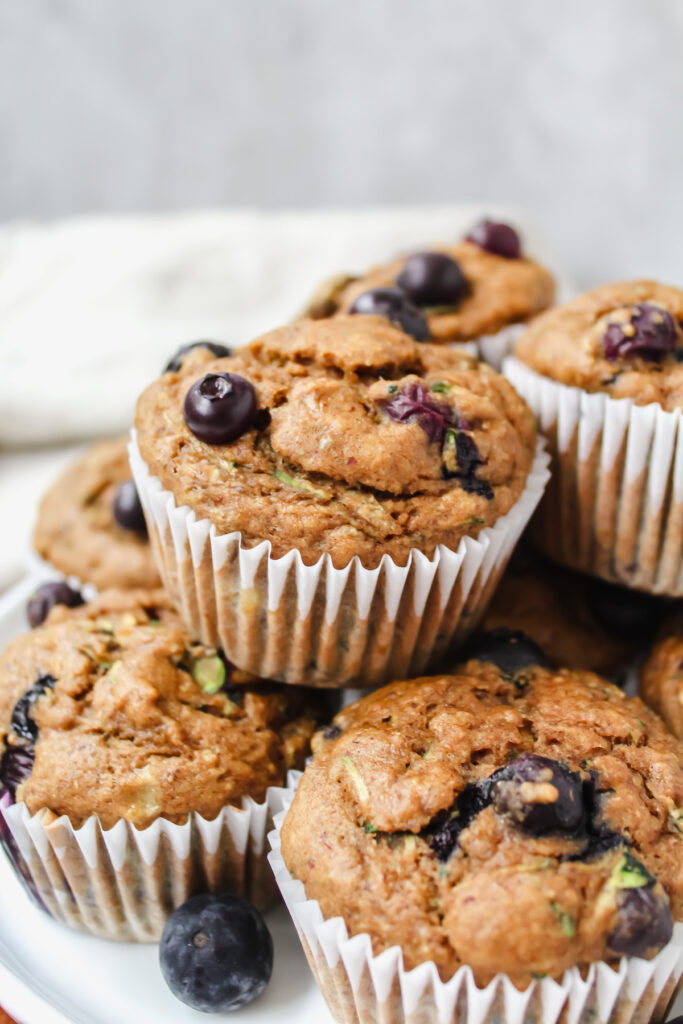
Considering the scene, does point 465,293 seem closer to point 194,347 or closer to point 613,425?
point 613,425

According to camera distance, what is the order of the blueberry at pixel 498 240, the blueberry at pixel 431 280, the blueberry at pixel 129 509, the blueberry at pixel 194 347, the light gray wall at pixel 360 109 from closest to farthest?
the blueberry at pixel 194 347, the blueberry at pixel 431 280, the blueberry at pixel 129 509, the blueberry at pixel 498 240, the light gray wall at pixel 360 109

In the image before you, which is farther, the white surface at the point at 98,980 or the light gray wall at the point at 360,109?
the light gray wall at the point at 360,109

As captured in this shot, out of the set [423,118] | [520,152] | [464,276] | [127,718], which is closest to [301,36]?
[423,118]

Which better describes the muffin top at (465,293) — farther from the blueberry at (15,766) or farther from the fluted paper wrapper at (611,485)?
the blueberry at (15,766)

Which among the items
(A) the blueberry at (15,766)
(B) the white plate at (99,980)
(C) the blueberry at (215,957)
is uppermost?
(A) the blueberry at (15,766)

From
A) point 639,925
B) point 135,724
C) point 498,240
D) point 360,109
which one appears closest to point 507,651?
point 639,925

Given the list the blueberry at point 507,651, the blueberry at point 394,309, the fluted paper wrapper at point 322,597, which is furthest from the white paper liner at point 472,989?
the blueberry at point 394,309

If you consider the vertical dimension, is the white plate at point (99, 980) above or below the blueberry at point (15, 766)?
below
